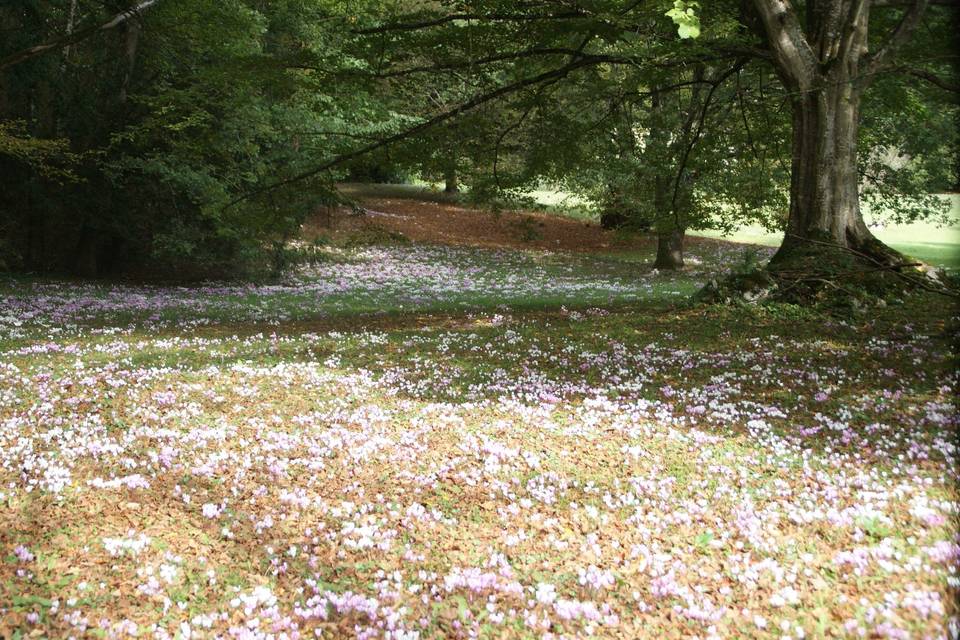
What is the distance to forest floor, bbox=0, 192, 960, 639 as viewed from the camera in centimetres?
414

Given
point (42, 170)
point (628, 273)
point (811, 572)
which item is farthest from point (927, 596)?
point (628, 273)

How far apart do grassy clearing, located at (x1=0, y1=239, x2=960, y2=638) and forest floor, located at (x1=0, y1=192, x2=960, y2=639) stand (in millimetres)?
25

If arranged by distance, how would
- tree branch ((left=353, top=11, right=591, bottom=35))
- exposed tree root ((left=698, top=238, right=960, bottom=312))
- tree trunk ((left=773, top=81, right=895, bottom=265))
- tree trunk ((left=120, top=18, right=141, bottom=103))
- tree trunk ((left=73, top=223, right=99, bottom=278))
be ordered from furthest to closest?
tree trunk ((left=73, top=223, right=99, bottom=278))
tree trunk ((left=120, top=18, right=141, bottom=103))
tree branch ((left=353, top=11, right=591, bottom=35))
tree trunk ((left=773, top=81, right=895, bottom=265))
exposed tree root ((left=698, top=238, right=960, bottom=312))

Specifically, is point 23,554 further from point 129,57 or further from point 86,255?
point 86,255

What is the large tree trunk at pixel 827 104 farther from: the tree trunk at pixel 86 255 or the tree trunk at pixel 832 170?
the tree trunk at pixel 86 255

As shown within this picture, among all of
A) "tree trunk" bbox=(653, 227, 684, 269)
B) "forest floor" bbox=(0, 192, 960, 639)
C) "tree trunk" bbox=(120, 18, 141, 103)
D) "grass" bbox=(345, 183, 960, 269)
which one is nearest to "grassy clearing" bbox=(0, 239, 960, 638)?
"forest floor" bbox=(0, 192, 960, 639)

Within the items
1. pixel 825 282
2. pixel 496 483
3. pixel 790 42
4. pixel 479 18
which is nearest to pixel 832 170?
pixel 825 282

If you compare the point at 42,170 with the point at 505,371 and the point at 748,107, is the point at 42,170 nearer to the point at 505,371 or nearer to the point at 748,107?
the point at 505,371

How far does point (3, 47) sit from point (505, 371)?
61.4 feet

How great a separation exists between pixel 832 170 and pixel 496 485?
948 centimetres

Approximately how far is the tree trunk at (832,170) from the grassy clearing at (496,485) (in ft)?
5.36

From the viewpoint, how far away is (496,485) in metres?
5.94

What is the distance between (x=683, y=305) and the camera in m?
13.7

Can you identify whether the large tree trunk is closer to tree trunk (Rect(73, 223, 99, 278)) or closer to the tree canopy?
the tree canopy
